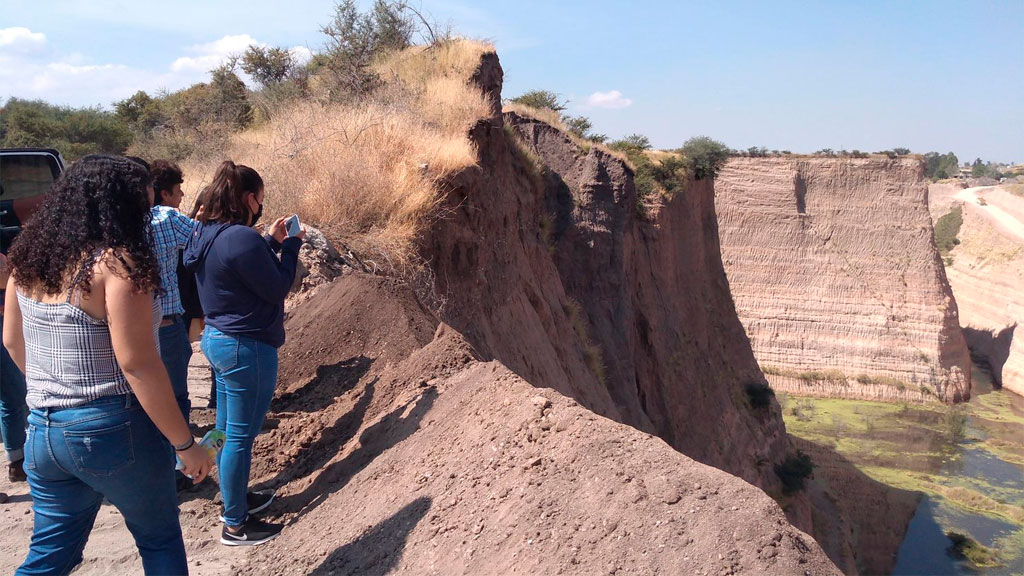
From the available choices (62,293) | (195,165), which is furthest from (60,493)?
(195,165)

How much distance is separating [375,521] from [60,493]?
1471 millimetres

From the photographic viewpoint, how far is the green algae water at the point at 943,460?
68.5ft

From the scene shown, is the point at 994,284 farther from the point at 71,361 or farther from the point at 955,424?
the point at 71,361

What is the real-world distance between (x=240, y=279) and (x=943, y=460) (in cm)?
3114

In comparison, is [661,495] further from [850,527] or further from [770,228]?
[770,228]

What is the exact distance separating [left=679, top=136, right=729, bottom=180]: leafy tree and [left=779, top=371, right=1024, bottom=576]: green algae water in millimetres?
12373

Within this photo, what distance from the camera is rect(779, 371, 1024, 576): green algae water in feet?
68.5

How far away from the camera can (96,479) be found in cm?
240

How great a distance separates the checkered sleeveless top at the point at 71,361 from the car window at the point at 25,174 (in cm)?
488

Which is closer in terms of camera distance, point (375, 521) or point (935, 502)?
point (375, 521)

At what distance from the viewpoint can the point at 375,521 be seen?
3580 millimetres

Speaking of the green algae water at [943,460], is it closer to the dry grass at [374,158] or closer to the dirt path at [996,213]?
the dirt path at [996,213]

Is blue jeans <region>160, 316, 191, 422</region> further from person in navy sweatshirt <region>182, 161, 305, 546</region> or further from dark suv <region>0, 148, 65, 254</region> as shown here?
dark suv <region>0, 148, 65, 254</region>

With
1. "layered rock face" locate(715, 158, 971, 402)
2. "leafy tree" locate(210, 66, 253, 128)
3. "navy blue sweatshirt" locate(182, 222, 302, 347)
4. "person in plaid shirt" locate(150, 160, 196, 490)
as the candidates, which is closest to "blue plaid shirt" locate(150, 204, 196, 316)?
"person in plaid shirt" locate(150, 160, 196, 490)
